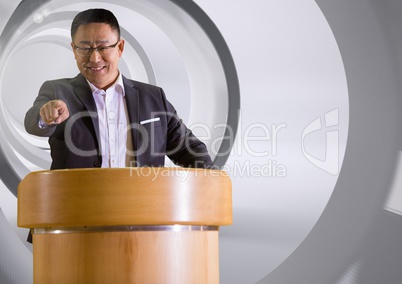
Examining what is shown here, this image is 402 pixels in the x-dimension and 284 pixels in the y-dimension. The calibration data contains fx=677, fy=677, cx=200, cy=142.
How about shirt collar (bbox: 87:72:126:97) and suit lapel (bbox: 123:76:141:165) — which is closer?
suit lapel (bbox: 123:76:141:165)

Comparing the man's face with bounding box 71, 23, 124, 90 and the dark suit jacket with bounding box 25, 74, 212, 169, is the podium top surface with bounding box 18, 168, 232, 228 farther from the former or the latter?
the man's face with bounding box 71, 23, 124, 90

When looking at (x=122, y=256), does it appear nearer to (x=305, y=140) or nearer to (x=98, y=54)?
(x=98, y=54)

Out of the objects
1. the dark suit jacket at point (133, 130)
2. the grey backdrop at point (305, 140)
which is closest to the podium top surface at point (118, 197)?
the dark suit jacket at point (133, 130)

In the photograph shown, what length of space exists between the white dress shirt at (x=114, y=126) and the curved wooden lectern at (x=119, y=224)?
0.99m

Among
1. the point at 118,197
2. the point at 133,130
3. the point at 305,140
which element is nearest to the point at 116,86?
the point at 133,130

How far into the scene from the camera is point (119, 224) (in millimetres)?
2146

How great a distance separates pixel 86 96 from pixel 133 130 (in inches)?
13.6

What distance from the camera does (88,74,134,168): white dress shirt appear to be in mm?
3266

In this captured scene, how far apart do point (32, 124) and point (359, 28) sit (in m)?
1.86

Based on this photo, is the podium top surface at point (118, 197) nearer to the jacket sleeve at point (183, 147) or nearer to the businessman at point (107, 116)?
the jacket sleeve at point (183, 147)

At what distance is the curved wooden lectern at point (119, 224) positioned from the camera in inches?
84.4

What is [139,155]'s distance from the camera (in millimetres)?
3252

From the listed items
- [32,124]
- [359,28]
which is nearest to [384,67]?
[359,28]

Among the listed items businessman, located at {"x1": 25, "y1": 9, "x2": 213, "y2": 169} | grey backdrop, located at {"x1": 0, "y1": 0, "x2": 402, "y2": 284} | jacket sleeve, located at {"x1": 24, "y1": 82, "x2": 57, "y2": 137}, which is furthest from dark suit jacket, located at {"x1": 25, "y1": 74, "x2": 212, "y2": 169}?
grey backdrop, located at {"x1": 0, "y1": 0, "x2": 402, "y2": 284}
